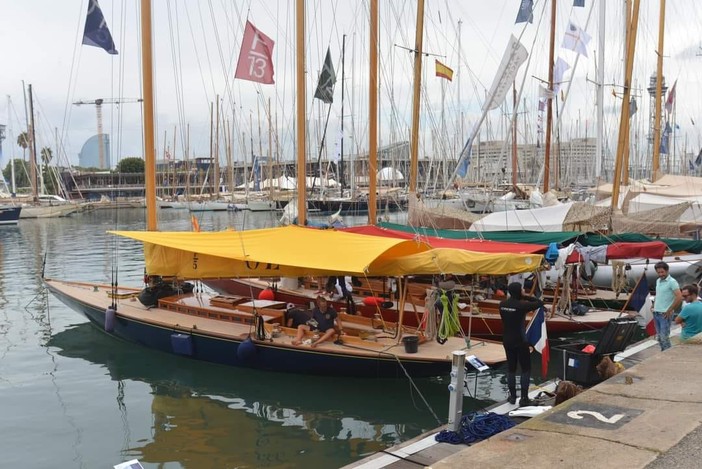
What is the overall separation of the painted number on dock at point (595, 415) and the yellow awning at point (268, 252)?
4250mm

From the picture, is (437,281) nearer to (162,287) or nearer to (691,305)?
(691,305)

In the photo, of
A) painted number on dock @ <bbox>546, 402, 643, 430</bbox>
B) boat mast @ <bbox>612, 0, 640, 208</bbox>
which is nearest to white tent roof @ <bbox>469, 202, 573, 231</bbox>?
boat mast @ <bbox>612, 0, 640, 208</bbox>

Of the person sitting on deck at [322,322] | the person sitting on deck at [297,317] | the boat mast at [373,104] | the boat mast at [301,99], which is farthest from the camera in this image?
the boat mast at [373,104]

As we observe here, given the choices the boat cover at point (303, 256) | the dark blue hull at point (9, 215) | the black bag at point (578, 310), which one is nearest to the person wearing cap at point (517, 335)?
the boat cover at point (303, 256)

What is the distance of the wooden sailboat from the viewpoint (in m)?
11.6

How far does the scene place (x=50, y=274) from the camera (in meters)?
29.1

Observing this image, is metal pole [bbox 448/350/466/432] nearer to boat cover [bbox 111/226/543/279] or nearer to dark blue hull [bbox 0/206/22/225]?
boat cover [bbox 111/226/543/279]

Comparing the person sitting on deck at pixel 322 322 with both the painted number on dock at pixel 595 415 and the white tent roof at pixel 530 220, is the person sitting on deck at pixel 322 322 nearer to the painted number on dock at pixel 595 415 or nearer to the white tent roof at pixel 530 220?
the painted number on dock at pixel 595 415

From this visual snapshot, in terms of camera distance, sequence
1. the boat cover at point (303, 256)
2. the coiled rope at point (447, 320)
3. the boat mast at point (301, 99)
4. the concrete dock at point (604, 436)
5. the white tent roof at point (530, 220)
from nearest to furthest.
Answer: the concrete dock at point (604, 436) < the boat cover at point (303, 256) < the coiled rope at point (447, 320) < the boat mast at point (301, 99) < the white tent roof at point (530, 220)

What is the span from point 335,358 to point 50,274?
22.0m

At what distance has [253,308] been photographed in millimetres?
13914

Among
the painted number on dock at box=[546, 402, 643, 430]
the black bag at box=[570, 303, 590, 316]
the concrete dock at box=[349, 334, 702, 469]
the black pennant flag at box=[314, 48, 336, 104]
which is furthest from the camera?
the black pennant flag at box=[314, 48, 336, 104]

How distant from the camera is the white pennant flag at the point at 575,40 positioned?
86.9 feet

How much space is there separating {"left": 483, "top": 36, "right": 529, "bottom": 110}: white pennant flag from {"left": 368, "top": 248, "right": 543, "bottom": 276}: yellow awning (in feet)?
26.5
